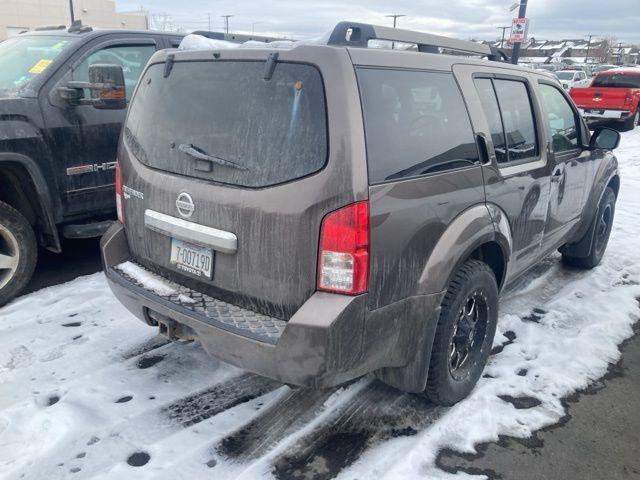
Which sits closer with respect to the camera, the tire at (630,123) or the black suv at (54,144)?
the black suv at (54,144)

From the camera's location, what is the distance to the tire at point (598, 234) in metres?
5.14

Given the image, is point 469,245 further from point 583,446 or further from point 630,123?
point 630,123

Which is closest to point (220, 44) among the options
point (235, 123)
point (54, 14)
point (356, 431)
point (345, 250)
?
point (235, 123)

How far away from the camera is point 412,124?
2.58 metres

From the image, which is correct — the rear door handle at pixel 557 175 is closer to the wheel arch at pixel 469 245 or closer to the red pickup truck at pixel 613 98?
the wheel arch at pixel 469 245

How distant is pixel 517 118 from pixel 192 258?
2275 millimetres

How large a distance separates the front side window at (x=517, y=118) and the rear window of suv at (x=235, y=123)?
158cm

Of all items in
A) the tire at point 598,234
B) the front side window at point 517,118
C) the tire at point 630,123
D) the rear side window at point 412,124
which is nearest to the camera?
the rear side window at point 412,124

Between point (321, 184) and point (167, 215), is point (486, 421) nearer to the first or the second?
point (321, 184)

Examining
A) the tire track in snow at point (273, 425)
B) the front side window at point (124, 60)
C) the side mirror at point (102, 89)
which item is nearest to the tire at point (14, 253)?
the side mirror at point (102, 89)

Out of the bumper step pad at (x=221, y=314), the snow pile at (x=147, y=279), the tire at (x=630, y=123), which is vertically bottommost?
the tire at (x=630, y=123)

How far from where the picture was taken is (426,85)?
9.05ft

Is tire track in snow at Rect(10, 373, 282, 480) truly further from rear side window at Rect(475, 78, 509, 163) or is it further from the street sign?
the street sign

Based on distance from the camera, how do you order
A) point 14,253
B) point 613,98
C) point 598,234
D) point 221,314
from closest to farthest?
point 221,314
point 14,253
point 598,234
point 613,98
